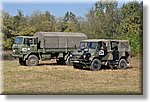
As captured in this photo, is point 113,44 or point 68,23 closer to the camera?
point 68,23

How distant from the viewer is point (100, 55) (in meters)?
6.55

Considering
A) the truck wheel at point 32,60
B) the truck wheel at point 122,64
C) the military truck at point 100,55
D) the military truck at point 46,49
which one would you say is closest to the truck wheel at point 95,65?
the military truck at point 100,55

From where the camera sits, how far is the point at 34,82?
15.7 feet

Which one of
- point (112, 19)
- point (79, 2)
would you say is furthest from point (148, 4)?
point (79, 2)

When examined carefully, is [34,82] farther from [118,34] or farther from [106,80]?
[118,34]

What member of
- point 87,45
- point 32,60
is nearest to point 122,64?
point 87,45

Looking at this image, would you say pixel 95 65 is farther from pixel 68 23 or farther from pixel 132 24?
pixel 132 24

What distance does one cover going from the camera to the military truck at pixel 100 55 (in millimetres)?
5844

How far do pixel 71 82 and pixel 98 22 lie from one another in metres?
0.89

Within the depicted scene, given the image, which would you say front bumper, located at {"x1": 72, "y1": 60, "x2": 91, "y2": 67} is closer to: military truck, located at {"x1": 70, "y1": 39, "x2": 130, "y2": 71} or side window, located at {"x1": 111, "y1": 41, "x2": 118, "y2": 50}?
military truck, located at {"x1": 70, "y1": 39, "x2": 130, "y2": 71}

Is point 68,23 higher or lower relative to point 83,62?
higher

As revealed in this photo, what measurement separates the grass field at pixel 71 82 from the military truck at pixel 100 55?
562 millimetres

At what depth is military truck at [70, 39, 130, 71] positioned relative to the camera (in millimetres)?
5844

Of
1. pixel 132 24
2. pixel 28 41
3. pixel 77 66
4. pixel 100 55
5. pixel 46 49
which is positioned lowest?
pixel 77 66
